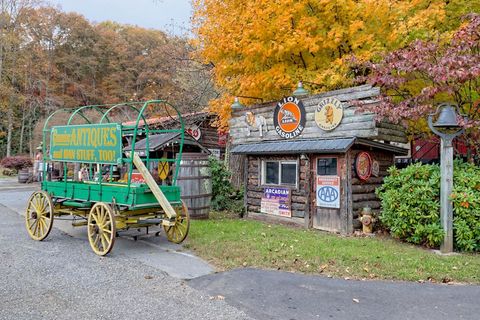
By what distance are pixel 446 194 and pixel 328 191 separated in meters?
2.72

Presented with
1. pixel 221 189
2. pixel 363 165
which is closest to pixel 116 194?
pixel 363 165

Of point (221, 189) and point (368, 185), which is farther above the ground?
point (368, 185)

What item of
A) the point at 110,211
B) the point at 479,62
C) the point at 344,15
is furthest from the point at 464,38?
the point at 110,211

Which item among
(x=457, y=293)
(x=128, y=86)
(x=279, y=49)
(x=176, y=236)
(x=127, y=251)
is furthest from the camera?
(x=128, y=86)

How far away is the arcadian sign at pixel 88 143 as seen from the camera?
7.67 meters

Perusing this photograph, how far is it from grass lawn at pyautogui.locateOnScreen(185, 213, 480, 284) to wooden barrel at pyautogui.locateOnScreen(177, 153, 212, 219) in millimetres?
1543

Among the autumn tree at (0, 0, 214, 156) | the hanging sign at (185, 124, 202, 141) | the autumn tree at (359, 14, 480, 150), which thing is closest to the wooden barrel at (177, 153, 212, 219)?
the autumn tree at (359, 14, 480, 150)

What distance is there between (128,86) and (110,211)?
36357 mm

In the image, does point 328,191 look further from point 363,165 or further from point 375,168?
point 375,168

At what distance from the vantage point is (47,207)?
28.7 ft

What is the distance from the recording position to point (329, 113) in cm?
980

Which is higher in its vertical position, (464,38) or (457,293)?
(464,38)

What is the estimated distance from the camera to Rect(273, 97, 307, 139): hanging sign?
10469mm

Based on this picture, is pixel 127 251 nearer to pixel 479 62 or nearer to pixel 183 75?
pixel 479 62
